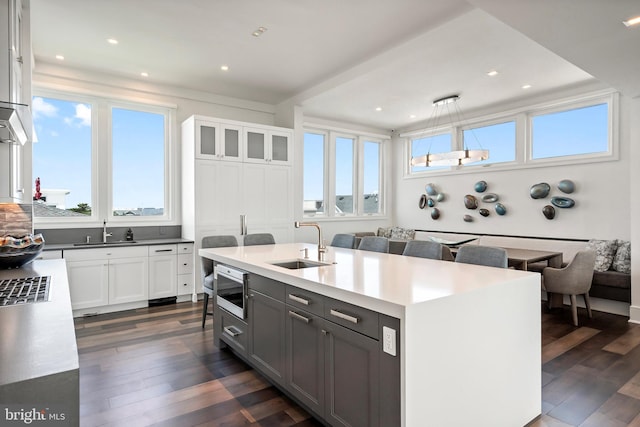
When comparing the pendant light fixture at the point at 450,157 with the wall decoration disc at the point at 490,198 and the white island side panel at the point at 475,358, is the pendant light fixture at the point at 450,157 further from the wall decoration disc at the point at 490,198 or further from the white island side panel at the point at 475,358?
the white island side panel at the point at 475,358

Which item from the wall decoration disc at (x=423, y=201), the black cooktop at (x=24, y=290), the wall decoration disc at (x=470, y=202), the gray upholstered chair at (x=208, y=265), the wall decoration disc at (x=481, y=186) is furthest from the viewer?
the wall decoration disc at (x=423, y=201)

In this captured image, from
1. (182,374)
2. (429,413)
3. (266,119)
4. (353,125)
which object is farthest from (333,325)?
(353,125)

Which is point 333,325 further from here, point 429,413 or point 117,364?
point 117,364

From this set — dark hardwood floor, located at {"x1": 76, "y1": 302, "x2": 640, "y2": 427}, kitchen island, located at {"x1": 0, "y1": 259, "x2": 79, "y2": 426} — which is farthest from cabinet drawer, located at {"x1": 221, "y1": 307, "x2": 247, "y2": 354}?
kitchen island, located at {"x1": 0, "y1": 259, "x2": 79, "y2": 426}

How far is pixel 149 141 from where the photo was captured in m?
5.46

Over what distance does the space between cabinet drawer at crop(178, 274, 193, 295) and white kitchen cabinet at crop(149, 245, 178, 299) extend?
67 millimetres

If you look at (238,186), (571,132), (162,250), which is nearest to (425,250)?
(238,186)

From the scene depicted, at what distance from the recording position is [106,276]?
4.57 meters

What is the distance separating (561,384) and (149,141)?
18.4 feet

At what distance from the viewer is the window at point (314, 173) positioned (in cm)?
707

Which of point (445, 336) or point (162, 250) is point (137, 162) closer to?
point (162, 250)

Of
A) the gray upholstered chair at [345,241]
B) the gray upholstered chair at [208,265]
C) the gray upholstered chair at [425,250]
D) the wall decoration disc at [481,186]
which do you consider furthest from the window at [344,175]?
the gray upholstered chair at [425,250]

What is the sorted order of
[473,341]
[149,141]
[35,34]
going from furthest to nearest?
[149,141], [35,34], [473,341]

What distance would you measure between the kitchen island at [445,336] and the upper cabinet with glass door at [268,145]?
11.1ft
